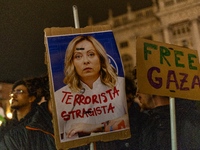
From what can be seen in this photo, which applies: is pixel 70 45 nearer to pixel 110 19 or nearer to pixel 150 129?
pixel 110 19

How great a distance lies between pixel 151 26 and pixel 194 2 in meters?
0.45

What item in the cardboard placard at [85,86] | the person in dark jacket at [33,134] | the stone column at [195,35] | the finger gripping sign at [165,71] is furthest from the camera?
the stone column at [195,35]

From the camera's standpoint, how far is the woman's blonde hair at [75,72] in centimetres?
129

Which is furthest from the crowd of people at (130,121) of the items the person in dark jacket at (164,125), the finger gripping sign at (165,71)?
the finger gripping sign at (165,71)

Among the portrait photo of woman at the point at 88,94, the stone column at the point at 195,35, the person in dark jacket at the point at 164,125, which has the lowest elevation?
the person in dark jacket at the point at 164,125

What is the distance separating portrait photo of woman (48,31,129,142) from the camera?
1.23 m

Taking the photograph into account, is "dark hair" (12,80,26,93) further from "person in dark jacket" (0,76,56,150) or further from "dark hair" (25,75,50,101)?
"person in dark jacket" (0,76,56,150)

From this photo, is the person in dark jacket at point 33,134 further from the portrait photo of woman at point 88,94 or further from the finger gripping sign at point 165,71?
the finger gripping sign at point 165,71

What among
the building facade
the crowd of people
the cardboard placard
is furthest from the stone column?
the cardboard placard

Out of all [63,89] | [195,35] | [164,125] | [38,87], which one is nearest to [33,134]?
[38,87]

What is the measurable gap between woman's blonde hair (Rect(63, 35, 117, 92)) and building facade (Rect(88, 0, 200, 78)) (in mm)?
445

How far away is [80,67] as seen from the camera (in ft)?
4.42

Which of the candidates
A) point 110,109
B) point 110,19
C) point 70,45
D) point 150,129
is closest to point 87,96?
point 110,109

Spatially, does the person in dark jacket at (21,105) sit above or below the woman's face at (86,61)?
below
